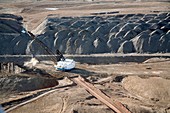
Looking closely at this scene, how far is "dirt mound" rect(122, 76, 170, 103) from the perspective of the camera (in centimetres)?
1739

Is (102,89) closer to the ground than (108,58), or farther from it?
closer to the ground

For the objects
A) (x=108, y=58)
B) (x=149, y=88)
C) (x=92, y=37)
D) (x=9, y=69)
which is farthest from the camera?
(x=92, y=37)

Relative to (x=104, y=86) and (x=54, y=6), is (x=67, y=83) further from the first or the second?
(x=54, y=6)

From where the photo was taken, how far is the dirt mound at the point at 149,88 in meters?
17.4

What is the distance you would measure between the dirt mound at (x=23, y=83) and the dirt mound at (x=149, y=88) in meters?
4.61

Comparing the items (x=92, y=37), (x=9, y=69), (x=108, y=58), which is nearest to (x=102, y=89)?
(x=9, y=69)

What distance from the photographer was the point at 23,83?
1884 centimetres

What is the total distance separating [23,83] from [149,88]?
7270 mm

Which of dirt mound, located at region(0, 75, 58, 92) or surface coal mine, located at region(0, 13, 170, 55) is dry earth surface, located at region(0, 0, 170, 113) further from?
surface coal mine, located at region(0, 13, 170, 55)

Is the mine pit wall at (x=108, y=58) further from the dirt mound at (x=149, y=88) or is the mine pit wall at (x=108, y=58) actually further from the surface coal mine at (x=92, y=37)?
the dirt mound at (x=149, y=88)

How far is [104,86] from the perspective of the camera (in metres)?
19.0

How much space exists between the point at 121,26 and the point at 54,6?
1000 inches

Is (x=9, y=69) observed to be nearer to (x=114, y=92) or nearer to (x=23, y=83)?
(x=23, y=83)

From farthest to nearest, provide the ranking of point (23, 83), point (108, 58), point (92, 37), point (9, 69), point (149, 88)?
point (92, 37), point (108, 58), point (9, 69), point (23, 83), point (149, 88)
